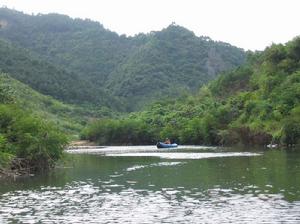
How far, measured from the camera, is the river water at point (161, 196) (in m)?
28.8

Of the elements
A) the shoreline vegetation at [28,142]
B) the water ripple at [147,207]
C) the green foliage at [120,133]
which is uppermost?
the green foliage at [120,133]

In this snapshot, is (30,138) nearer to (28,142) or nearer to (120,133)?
(28,142)

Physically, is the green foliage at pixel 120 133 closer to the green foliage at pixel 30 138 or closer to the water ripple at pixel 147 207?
the green foliage at pixel 30 138

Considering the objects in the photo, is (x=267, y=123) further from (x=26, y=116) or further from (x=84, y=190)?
(x=84, y=190)

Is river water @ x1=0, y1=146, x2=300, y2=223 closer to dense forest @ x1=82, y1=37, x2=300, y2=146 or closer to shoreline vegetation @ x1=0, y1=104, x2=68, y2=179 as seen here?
shoreline vegetation @ x1=0, y1=104, x2=68, y2=179

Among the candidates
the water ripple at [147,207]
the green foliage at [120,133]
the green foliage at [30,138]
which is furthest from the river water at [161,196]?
the green foliage at [120,133]

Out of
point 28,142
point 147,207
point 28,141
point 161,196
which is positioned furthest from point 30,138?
point 147,207

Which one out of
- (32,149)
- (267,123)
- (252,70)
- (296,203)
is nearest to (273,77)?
(267,123)

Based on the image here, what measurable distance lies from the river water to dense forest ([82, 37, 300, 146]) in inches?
1896

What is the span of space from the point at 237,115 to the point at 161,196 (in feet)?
318

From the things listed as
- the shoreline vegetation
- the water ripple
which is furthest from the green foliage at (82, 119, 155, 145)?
the water ripple

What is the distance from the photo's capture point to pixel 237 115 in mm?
131125

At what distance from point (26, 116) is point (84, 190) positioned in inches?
854

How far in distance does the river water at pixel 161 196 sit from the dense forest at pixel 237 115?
48150mm
